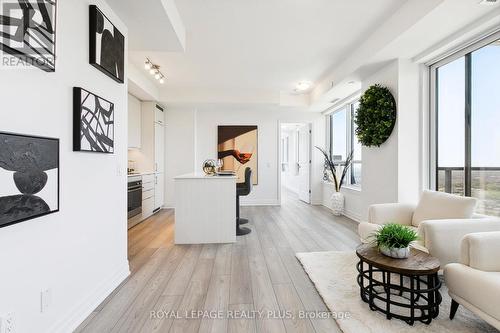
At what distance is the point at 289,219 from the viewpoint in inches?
197

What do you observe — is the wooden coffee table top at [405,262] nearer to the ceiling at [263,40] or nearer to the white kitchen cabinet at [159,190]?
the ceiling at [263,40]

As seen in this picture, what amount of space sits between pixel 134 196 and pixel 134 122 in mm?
1545

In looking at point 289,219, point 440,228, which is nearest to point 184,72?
point 289,219

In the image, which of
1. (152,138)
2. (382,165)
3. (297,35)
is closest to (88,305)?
(297,35)

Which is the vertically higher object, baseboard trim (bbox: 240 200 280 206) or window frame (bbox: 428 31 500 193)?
window frame (bbox: 428 31 500 193)

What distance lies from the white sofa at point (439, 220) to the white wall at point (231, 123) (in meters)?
3.70

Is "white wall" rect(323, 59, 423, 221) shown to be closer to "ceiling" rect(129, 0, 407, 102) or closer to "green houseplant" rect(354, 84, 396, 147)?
"green houseplant" rect(354, 84, 396, 147)

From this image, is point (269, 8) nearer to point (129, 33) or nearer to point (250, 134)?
point (129, 33)

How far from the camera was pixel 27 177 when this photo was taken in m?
1.34

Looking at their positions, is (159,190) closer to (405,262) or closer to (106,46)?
(106,46)

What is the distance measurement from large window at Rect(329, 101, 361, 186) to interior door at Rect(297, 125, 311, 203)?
65cm

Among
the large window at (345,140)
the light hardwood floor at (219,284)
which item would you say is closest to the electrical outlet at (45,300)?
the light hardwood floor at (219,284)

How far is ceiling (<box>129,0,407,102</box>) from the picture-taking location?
2.70m

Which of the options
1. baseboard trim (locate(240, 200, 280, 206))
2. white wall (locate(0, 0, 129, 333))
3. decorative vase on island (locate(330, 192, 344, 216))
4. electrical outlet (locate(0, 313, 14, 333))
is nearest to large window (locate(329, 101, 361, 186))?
decorative vase on island (locate(330, 192, 344, 216))
